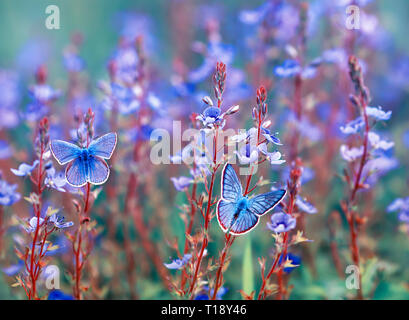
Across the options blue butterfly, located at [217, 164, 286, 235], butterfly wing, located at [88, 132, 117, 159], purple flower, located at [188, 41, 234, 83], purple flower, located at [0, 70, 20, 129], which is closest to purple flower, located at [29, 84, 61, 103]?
purple flower, located at [188, 41, 234, 83]

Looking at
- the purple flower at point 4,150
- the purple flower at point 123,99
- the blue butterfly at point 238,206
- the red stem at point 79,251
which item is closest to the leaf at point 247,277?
the blue butterfly at point 238,206

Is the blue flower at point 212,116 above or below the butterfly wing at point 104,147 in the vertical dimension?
above

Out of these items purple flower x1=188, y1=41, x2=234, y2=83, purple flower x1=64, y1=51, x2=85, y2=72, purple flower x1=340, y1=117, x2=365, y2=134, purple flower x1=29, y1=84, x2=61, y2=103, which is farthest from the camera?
purple flower x1=64, y1=51, x2=85, y2=72

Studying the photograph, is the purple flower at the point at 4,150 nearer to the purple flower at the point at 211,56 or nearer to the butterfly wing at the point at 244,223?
the purple flower at the point at 211,56

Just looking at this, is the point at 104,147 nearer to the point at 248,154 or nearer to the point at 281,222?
the point at 248,154

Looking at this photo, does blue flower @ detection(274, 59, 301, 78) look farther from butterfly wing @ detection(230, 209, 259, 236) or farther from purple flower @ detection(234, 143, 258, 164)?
butterfly wing @ detection(230, 209, 259, 236)

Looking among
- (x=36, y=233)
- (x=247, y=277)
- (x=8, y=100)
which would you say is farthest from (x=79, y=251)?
(x=8, y=100)
